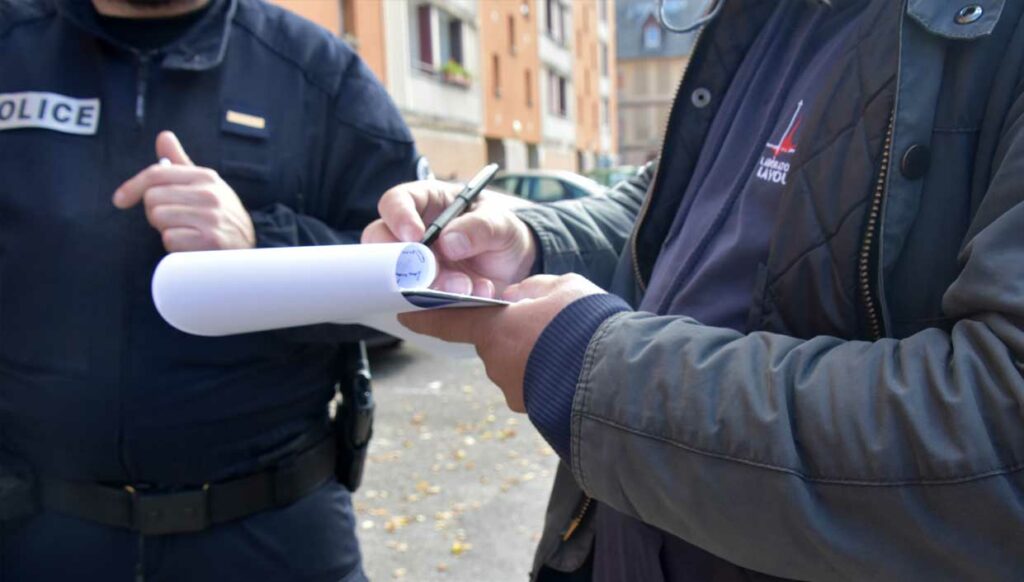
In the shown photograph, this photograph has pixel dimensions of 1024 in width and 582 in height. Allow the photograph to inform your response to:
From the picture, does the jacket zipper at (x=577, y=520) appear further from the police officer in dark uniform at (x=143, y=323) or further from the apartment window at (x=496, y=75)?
the apartment window at (x=496, y=75)

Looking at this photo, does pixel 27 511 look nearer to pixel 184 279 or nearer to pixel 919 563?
pixel 184 279

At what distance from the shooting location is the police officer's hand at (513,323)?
88cm

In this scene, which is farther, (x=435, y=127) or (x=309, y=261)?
(x=435, y=127)

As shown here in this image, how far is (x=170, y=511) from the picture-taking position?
4.96ft

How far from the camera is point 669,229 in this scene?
1228 millimetres

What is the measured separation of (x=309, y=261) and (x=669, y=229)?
1.85 ft

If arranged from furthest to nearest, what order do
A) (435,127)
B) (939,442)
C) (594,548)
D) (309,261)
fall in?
(435,127) → (594,548) → (309,261) → (939,442)

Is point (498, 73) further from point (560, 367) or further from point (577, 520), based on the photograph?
point (560, 367)

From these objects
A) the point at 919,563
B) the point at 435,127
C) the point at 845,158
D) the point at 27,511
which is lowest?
the point at 27,511

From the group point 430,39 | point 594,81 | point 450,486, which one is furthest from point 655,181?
point 594,81

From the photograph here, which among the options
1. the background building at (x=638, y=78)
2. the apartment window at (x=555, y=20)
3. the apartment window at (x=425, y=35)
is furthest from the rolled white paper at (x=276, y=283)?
the background building at (x=638, y=78)

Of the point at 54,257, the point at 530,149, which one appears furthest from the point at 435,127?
the point at 54,257

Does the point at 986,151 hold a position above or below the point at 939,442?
above

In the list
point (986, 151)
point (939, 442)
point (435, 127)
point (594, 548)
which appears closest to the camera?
point (939, 442)
